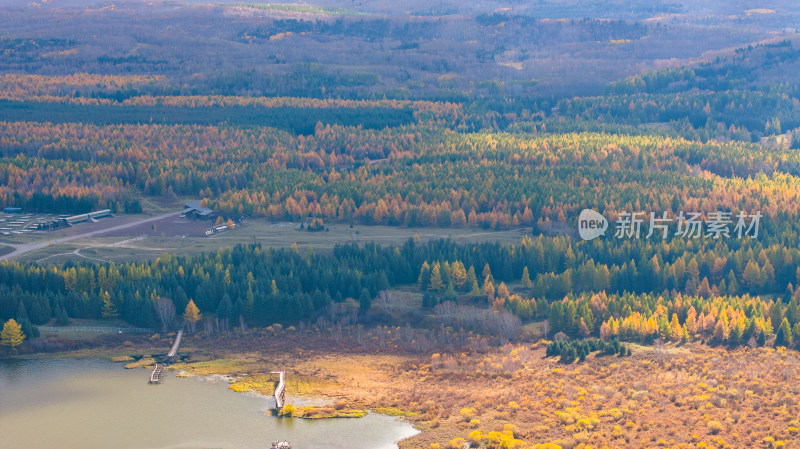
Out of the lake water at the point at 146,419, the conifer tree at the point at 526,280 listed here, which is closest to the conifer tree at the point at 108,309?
A: the lake water at the point at 146,419

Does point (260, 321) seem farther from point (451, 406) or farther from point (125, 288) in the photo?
point (451, 406)

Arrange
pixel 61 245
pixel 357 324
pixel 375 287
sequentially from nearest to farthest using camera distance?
pixel 357 324
pixel 375 287
pixel 61 245

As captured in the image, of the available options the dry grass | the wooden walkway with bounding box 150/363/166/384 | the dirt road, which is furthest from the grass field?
the wooden walkway with bounding box 150/363/166/384

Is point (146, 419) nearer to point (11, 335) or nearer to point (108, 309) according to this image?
point (11, 335)

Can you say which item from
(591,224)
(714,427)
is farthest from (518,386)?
(591,224)

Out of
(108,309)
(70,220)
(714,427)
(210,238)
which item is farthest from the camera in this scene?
(70,220)

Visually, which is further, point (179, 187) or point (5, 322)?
point (179, 187)

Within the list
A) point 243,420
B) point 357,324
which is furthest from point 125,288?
point 243,420
